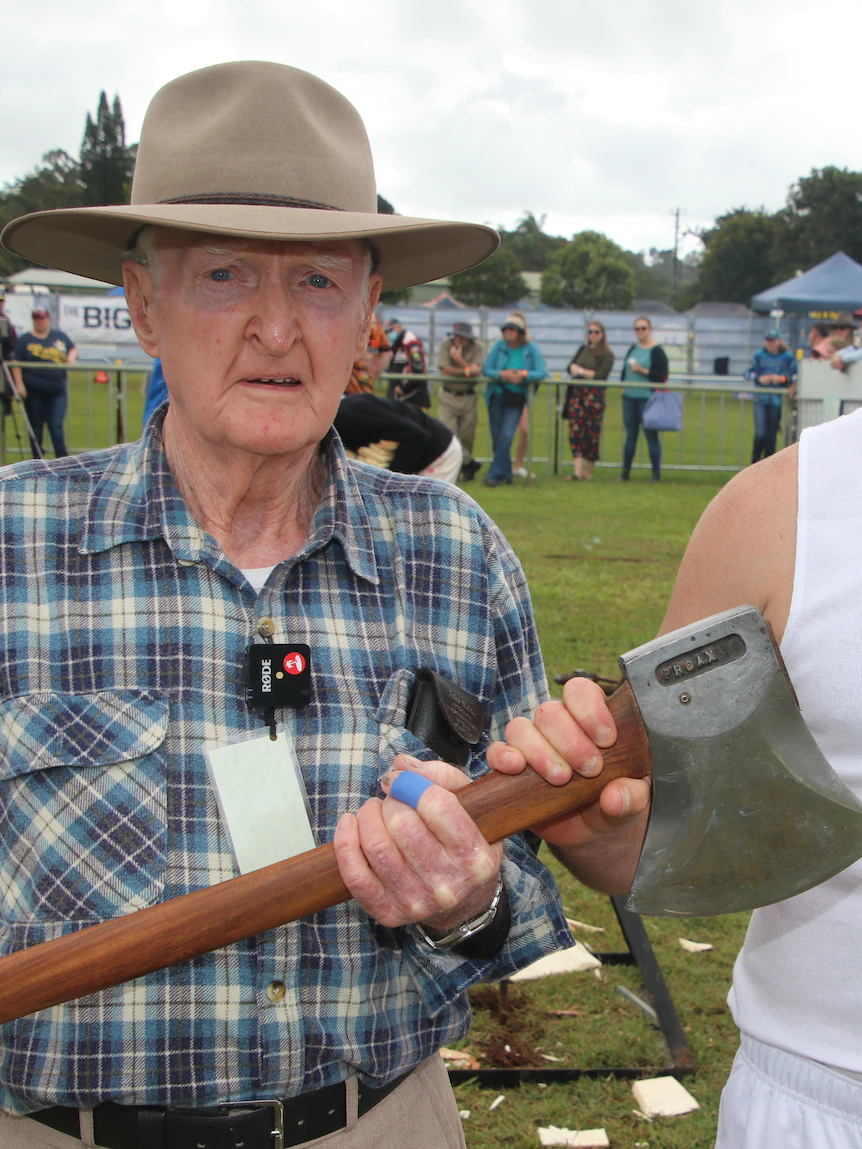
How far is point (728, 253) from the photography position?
82875 millimetres

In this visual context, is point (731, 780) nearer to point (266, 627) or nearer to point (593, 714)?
point (593, 714)

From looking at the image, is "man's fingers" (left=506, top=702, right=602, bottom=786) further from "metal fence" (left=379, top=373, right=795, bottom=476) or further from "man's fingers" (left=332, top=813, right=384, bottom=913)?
"metal fence" (left=379, top=373, right=795, bottom=476)

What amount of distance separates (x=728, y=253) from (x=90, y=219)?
87661 millimetres

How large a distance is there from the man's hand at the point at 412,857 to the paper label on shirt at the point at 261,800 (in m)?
0.24

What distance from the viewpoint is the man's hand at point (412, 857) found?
137 cm

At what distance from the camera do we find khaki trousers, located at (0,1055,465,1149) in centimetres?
158

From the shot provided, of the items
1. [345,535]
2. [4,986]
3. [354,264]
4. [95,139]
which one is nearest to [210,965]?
[4,986]

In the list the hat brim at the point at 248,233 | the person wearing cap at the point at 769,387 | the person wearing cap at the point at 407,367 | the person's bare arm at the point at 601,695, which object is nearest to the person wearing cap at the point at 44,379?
the person wearing cap at the point at 407,367

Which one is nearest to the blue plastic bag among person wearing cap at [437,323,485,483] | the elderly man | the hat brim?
person wearing cap at [437,323,485,483]

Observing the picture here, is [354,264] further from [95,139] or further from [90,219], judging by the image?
[95,139]

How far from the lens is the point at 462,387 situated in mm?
14938

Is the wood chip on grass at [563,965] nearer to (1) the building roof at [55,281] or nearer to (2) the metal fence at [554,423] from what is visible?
(2) the metal fence at [554,423]

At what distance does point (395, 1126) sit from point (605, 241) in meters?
83.7

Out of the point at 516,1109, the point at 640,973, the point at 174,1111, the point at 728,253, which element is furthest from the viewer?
the point at 728,253
